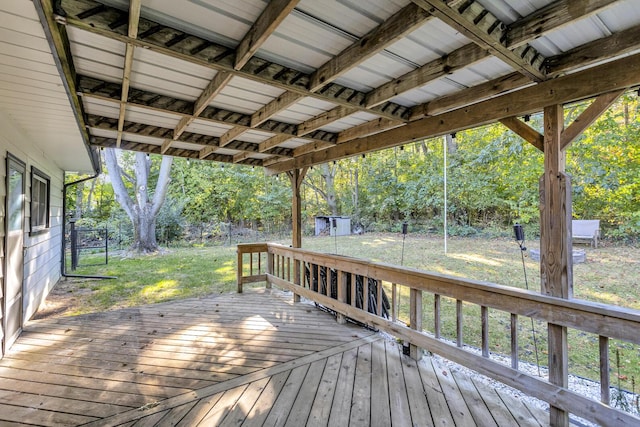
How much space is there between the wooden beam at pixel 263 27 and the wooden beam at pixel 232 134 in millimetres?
1435

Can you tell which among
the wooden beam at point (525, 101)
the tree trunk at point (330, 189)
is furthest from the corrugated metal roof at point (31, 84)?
the tree trunk at point (330, 189)

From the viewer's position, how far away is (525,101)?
6.83 feet

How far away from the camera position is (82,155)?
453cm

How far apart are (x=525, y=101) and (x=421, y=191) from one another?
1053cm

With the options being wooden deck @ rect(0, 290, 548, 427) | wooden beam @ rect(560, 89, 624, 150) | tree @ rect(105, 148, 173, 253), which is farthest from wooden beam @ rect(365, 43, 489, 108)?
tree @ rect(105, 148, 173, 253)

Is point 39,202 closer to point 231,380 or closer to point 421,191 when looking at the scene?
point 231,380

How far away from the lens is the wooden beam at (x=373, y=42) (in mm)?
1393

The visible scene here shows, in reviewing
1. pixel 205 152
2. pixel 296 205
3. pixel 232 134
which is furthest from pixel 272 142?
pixel 296 205

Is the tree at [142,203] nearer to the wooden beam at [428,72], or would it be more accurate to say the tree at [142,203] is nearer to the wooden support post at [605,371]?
the wooden beam at [428,72]

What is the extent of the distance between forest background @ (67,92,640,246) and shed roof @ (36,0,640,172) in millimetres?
1607

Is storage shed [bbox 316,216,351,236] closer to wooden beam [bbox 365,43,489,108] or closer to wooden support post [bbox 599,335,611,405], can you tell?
wooden beam [bbox 365,43,489,108]

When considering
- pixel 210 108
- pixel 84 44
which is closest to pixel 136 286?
pixel 210 108

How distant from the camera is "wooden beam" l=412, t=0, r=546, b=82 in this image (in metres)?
1.27

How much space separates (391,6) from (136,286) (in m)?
6.27
